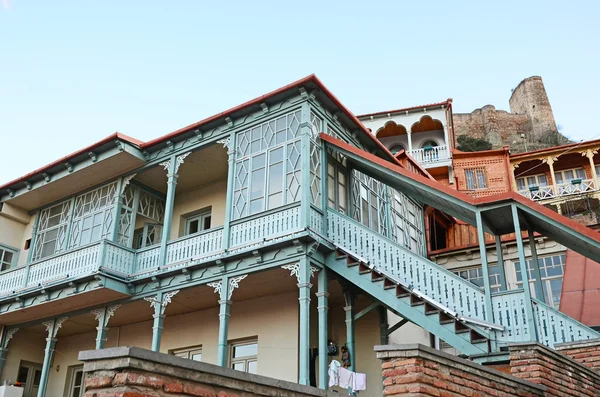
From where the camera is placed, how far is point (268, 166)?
1370 cm

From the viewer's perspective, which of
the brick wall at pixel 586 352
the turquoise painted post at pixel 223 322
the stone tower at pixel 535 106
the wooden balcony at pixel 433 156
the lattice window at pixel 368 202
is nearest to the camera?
the brick wall at pixel 586 352

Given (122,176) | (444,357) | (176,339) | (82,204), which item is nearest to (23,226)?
(82,204)

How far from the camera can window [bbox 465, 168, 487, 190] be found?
29625 millimetres

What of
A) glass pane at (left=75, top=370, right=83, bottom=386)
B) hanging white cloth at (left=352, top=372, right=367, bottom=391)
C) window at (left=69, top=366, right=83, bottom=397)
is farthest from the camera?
glass pane at (left=75, top=370, right=83, bottom=386)

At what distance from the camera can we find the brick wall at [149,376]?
385cm

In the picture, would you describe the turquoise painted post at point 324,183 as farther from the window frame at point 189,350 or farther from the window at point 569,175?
the window at point 569,175

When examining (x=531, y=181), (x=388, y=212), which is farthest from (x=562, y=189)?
(x=388, y=212)

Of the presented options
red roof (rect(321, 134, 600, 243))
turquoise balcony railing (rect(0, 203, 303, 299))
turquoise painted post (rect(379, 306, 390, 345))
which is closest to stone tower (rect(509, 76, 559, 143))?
turquoise painted post (rect(379, 306, 390, 345))

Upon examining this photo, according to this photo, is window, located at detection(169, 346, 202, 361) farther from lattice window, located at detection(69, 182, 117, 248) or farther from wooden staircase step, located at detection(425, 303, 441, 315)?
wooden staircase step, located at detection(425, 303, 441, 315)

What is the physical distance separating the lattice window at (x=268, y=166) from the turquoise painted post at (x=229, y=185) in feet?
0.29

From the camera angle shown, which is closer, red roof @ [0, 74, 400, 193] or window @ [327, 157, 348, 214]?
red roof @ [0, 74, 400, 193]

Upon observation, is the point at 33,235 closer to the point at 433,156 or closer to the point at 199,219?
the point at 199,219

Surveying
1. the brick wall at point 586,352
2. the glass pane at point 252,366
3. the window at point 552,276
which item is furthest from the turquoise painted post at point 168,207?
the window at point 552,276

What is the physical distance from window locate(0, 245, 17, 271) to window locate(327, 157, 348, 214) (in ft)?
37.7
